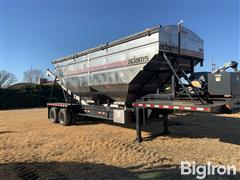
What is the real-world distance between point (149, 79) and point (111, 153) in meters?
3.04

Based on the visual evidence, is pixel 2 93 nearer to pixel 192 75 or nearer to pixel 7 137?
pixel 7 137

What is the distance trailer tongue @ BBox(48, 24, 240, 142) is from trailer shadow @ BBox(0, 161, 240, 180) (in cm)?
174

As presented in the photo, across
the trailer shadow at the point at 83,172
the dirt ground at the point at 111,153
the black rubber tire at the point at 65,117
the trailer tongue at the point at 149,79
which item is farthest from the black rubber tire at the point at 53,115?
the trailer shadow at the point at 83,172

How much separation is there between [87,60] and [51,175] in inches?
239

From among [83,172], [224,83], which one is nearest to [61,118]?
[83,172]

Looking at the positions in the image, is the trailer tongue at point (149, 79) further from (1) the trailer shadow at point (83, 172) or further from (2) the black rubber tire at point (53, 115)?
(2) the black rubber tire at point (53, 115)

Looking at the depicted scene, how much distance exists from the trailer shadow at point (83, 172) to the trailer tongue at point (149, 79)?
1.74m

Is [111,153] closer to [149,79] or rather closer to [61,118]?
[149,79]

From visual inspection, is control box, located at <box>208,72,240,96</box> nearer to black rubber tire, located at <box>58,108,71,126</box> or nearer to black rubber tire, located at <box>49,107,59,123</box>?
black rubber tire, located at <box>58,108,71,126</box>

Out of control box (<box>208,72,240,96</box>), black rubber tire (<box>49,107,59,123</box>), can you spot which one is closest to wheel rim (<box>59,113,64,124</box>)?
black rubber tire (<box>49,107,59,123</box>)

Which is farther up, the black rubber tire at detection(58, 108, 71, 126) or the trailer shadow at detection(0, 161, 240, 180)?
the black rubber tire at detection(58, 108, 71, 126)

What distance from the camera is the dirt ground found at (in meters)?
4.91

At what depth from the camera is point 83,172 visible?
4918 mm

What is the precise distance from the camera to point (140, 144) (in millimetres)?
7375
